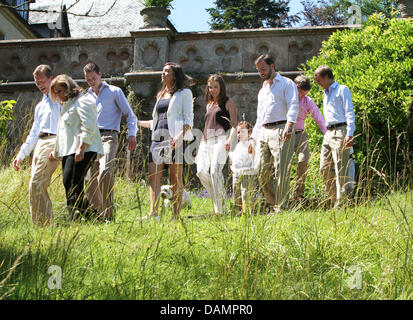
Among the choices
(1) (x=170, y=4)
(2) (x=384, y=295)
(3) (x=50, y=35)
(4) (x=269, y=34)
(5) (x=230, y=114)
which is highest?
(3) (x=50, y=35)

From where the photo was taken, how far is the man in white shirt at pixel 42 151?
491cm

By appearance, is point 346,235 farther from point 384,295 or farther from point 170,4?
point 170,4

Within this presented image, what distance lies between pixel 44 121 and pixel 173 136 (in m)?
1.36

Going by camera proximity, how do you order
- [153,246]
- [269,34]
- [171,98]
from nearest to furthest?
[153,246]
[171,98]
[269,34]

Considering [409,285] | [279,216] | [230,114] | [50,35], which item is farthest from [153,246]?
[50,35]

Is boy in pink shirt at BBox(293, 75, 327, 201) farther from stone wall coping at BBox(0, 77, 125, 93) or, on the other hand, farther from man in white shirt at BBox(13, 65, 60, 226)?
stone wall coping at BBox(0, 77, 125, 93)

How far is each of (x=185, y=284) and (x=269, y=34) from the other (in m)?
8.91

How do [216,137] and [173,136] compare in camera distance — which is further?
[216,137]

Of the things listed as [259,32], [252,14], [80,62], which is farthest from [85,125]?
[252,14]

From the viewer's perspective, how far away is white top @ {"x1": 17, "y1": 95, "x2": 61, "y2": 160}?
17.2 feet

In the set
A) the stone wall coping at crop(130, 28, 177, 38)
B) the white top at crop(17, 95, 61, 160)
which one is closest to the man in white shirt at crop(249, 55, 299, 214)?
the white top at crop(17, 95, 61, 160)

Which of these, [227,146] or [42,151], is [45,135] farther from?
[227,146]

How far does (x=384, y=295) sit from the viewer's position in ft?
9.16

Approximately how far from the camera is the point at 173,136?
5.57m
